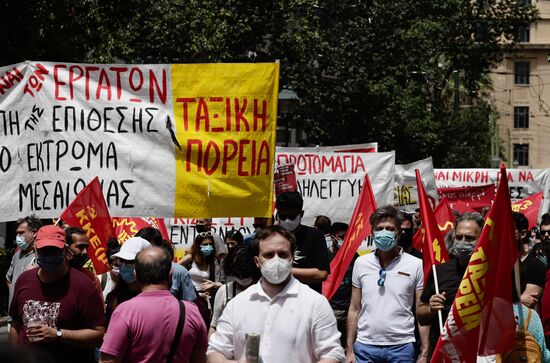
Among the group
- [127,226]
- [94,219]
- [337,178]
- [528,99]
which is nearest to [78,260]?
[94,219]

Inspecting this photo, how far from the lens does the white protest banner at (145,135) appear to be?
922 centimetres

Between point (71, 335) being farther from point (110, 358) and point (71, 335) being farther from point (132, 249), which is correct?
point (132, 249)

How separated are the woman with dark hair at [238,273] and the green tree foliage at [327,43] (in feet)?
41.4

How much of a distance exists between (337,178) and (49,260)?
1145 centimetres

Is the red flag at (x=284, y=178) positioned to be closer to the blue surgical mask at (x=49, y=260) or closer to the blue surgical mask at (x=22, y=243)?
the blue surgical mask at (x=22, y=243)

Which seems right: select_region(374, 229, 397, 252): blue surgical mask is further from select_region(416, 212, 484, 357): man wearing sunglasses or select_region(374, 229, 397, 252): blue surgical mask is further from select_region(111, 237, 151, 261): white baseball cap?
select_region(111, 237, 151, 261): white baseball cap

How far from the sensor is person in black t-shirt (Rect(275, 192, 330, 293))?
26.4 ft

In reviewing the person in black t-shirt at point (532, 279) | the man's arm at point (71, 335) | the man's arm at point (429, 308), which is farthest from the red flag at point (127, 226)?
the man's arm at point (71, 335)

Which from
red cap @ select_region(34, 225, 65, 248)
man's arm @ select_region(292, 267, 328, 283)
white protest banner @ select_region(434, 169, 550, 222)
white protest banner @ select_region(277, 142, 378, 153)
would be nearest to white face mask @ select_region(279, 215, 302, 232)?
man's arm @ select_region(292, 267, 328, 283)

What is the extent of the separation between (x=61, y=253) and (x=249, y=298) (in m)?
1.48

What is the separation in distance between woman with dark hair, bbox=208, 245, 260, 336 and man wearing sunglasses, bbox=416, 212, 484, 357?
1.24 m

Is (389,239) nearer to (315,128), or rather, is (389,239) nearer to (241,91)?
(241,91)

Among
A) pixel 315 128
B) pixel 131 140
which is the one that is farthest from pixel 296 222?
pixel 315 128

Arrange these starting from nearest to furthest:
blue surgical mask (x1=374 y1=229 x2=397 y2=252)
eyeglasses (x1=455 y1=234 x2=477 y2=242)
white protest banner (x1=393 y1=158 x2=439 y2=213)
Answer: eyeglasses (x1=455 y1=234 x2=477 y2=242) < blue surgical mask (x1=374 y1=229 x2=397 y2=252) < white protest banner (x1=393 y1=158 x2=439 y2=213)
